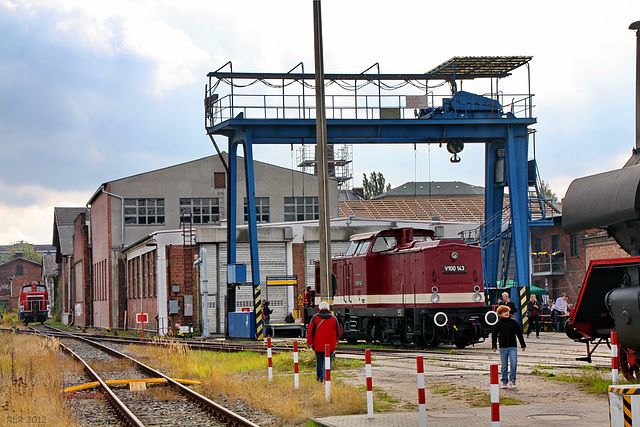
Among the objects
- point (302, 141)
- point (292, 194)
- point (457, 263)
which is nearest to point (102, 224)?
point (292, 194)

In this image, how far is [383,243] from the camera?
2628 centimetres

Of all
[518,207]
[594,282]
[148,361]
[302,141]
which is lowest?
[148,361]

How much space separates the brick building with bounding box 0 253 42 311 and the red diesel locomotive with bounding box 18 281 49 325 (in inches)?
1886

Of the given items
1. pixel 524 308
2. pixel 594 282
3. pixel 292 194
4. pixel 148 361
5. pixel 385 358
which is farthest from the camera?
pixel 292 194

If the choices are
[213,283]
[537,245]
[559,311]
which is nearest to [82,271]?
[213,283]

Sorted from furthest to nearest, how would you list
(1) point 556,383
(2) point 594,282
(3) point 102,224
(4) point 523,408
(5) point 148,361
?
(3) point 102,224, (5) point 148,361, (1) point 556,383, (2) point 594,282, (4) point 523,408

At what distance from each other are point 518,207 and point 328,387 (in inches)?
875

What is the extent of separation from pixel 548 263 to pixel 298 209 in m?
18.5

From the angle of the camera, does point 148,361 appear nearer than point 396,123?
Yes

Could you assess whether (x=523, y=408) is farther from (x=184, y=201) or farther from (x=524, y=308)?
(x=184, y=201)

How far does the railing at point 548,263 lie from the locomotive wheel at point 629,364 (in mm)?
45376

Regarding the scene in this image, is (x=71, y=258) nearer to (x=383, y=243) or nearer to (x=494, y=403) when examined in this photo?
(x=383, y=243)

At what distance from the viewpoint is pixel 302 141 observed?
32844 millimetres

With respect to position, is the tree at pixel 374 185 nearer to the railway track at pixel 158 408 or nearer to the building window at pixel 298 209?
the building window at pixel 298 209
